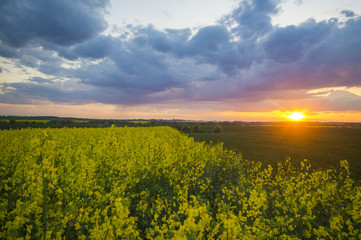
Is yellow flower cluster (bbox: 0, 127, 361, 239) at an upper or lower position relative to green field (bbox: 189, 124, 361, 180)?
upper

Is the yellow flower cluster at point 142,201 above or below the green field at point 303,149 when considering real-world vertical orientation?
above

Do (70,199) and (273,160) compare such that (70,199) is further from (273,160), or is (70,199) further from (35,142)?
(273,160)

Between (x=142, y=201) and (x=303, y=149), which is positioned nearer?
(x=142, y=201)

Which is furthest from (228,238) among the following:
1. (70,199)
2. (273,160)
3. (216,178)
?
(273,160)

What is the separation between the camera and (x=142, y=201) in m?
4.95

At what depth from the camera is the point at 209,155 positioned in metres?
11.4

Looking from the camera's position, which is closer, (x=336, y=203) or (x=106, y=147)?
A: (x=336, y=203)

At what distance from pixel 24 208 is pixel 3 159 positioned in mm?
6235

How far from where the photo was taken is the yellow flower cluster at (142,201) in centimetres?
312

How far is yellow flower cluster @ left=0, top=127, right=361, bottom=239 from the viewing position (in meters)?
3.12

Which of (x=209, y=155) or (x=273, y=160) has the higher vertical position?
(x=209, y=155)

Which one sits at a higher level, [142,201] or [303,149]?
[142,201]

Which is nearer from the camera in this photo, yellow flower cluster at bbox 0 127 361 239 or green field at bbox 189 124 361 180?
yellow flower cluster at bbox 0 127 361 239

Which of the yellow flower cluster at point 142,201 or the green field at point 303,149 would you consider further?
the green field at point 303,149
